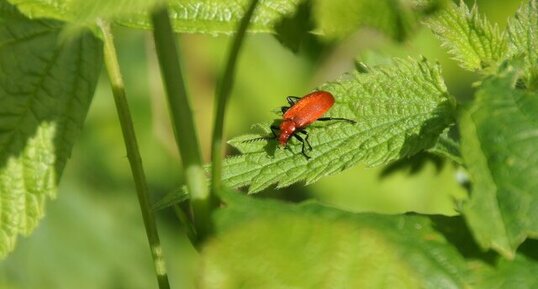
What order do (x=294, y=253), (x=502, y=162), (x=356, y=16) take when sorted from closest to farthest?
(x=356, y=16) < (x=294, y=253) < (x=502, y=162)

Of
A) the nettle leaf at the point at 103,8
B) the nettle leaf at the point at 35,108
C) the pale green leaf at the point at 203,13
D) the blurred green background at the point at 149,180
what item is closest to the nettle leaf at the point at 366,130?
the pale green leaf at the point at 203,13

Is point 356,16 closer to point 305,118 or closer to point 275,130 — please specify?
point 275,130

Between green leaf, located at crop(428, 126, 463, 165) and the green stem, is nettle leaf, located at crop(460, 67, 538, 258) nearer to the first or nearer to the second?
green leaf, located at crop(428, 126, 463, 165)

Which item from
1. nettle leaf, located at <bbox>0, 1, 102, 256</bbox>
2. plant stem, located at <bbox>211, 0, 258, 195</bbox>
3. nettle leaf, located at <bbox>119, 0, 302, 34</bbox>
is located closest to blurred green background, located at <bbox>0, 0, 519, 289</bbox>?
nettle leaf, located at <bbox>119, 0, 302, 34</bbox>

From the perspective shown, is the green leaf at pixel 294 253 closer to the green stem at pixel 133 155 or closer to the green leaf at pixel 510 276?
the green leaf at pixel 510 276

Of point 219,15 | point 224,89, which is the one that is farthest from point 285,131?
point 224,89

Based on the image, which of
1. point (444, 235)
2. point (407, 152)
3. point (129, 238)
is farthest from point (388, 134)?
point (129, 238)
